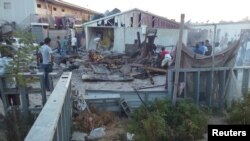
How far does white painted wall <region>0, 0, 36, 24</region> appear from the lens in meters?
31.1

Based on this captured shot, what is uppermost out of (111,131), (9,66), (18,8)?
(18,8)

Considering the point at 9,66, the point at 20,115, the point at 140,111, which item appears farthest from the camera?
the point at 140,111

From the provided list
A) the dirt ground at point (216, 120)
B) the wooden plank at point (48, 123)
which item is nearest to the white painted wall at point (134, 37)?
the dirt ground at point (216, 120)

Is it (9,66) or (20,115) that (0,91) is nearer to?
(20,115)

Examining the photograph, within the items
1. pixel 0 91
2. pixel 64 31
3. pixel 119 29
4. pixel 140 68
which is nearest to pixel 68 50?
pixel 119 29

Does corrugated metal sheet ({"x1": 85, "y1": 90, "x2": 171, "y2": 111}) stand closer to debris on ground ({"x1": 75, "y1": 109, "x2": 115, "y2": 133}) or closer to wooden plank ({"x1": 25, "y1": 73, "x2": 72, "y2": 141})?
debris on ground ({"x1": 75, "y1": 109, "x2": 115, "y2": 133})

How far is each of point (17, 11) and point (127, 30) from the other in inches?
571

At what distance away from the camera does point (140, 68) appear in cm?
1630

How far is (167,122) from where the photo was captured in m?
6.88

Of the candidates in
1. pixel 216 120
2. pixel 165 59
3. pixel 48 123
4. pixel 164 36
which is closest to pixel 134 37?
pixel 164 36

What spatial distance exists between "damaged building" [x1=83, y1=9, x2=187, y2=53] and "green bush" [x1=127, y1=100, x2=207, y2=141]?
15970 millimetres

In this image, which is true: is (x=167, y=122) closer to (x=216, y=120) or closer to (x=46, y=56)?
(x=216, y=120)

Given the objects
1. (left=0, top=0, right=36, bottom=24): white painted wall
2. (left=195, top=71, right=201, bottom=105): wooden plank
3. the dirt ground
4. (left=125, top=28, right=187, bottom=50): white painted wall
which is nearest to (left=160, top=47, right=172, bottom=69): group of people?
(left=195, top=71, right=201, bottom=105): wooden plank

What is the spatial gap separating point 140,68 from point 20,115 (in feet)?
33.8
